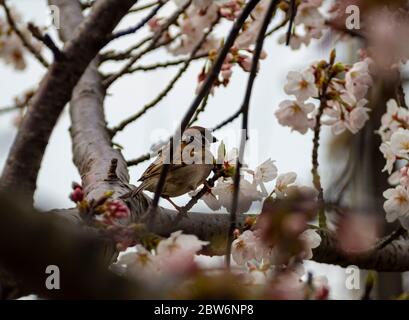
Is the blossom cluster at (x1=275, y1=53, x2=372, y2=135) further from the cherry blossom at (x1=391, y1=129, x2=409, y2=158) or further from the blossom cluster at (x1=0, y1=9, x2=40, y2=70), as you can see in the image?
the blossom cluster at (x1=0, y1=9, x2=40, y2=70)

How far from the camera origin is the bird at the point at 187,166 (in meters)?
1.95

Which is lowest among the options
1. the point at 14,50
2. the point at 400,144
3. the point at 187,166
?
the point at 187,166

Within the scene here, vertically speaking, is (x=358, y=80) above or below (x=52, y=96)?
above

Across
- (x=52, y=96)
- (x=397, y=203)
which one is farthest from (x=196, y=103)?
(x=397, y=203)

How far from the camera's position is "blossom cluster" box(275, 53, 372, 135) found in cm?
231

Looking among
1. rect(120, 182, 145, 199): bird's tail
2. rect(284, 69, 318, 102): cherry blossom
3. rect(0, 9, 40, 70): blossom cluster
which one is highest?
rect(0, 9, 40, 70): blossom cluster

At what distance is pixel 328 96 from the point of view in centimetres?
233

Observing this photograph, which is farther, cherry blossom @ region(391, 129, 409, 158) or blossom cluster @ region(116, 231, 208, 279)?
cherry blossom @ region(391, 129, 409, 158)

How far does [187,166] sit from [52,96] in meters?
0.76

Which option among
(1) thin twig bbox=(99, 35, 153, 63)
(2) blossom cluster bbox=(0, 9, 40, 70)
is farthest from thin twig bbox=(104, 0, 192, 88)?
(2) blossom cluster bbox=(0, 9, 40, 70)

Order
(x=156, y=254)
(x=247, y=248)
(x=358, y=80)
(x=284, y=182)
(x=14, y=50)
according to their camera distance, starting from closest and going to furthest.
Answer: (x=156, y=254) → (x=247, y=248) → (x=284, y=182) → (x=358, y=80) → (x=14, y=50)

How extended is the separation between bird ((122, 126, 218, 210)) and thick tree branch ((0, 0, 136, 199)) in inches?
20.7

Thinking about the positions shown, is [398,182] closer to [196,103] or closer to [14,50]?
[196,103]
